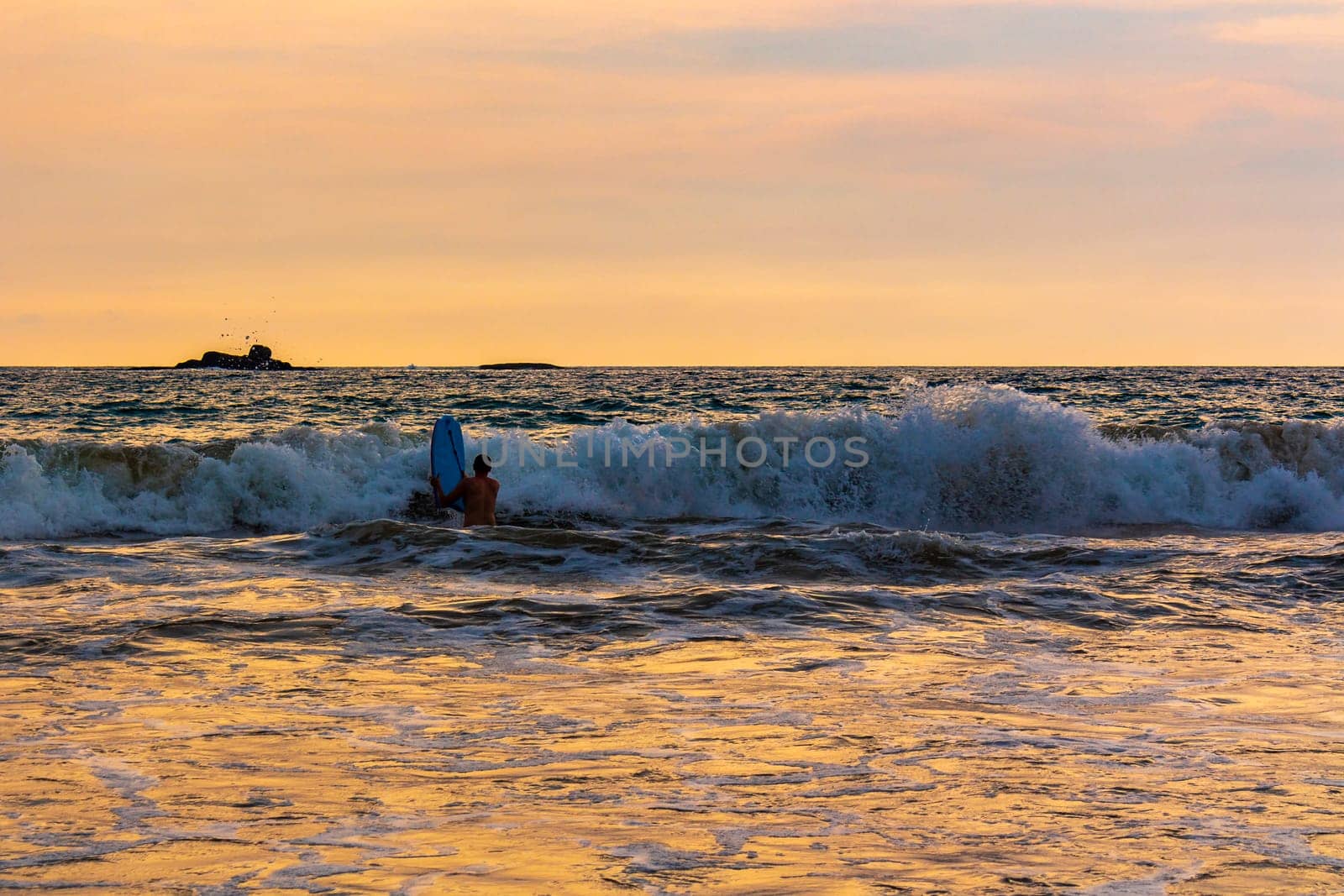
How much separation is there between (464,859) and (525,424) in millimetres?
25399

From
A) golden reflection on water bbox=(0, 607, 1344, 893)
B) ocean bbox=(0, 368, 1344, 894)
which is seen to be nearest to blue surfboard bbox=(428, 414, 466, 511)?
ocean bbox=(0, 368, 1344, 894)

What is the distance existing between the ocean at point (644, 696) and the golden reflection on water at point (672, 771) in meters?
0.02

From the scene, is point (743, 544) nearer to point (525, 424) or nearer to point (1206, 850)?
point (1206, 850)

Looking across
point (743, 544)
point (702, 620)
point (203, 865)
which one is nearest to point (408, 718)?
point (203, 865)

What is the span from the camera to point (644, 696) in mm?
6516

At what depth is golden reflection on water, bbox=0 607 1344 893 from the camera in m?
3.99

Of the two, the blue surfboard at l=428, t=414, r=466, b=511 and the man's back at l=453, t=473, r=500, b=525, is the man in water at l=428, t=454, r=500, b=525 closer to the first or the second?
the man's back at l=453, t=473, r=500, b=525

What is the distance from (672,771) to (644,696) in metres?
1.41

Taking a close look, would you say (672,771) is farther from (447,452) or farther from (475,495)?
(447,452)

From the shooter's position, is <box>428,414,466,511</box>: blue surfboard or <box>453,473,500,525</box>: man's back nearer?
<box>453,473,500,525</box>: man's back

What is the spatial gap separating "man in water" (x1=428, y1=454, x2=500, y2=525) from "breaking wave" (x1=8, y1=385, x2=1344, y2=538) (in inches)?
130

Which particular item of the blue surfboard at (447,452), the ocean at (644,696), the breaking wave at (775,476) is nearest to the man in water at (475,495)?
the ocean at (644,696)

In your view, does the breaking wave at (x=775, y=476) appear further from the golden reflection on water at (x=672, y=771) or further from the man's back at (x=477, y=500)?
the golden reflection on water at (x=672, y=771)

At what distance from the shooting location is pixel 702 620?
8922mm
